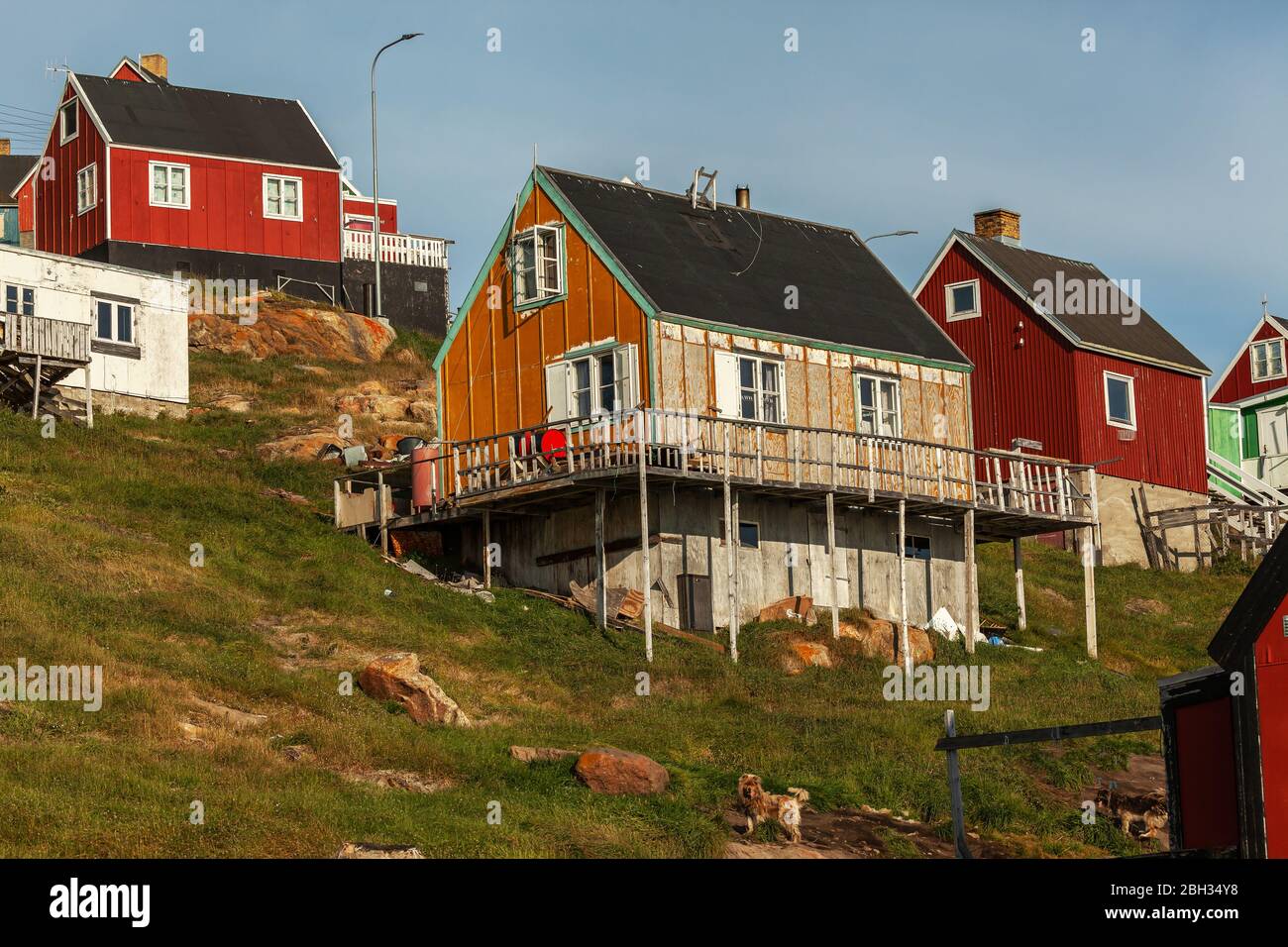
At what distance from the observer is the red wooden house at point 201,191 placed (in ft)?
197

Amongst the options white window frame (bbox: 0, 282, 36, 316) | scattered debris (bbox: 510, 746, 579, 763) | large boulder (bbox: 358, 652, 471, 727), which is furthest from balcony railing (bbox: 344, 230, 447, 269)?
scattered debris (bbox: 510, 746, 579, 763)

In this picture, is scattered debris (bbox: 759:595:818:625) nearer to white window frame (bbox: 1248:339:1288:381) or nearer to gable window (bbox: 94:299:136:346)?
gable window (bbox: 94:299:136:346)

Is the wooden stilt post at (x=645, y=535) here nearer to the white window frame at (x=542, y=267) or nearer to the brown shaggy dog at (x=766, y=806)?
the white window frame at (x=542, y=267)

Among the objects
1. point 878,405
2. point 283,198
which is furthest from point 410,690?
point 283,198

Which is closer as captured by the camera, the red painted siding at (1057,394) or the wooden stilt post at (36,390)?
the wooden stilt post at (36,390)

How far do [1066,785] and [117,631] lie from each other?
1506 cm

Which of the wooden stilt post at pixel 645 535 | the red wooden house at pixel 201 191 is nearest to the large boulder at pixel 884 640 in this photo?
Answer: the wooden stilt post at pixel 645 535

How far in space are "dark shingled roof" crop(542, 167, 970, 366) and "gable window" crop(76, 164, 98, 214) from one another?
25.1 m

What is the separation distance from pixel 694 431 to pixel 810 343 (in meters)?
4.61

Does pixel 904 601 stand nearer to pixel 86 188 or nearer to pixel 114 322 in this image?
pixel 114 322

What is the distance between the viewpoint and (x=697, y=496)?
37.5 meters

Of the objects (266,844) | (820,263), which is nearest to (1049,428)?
(820,263)

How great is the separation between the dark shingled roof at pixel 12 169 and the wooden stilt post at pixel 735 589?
5553cm
